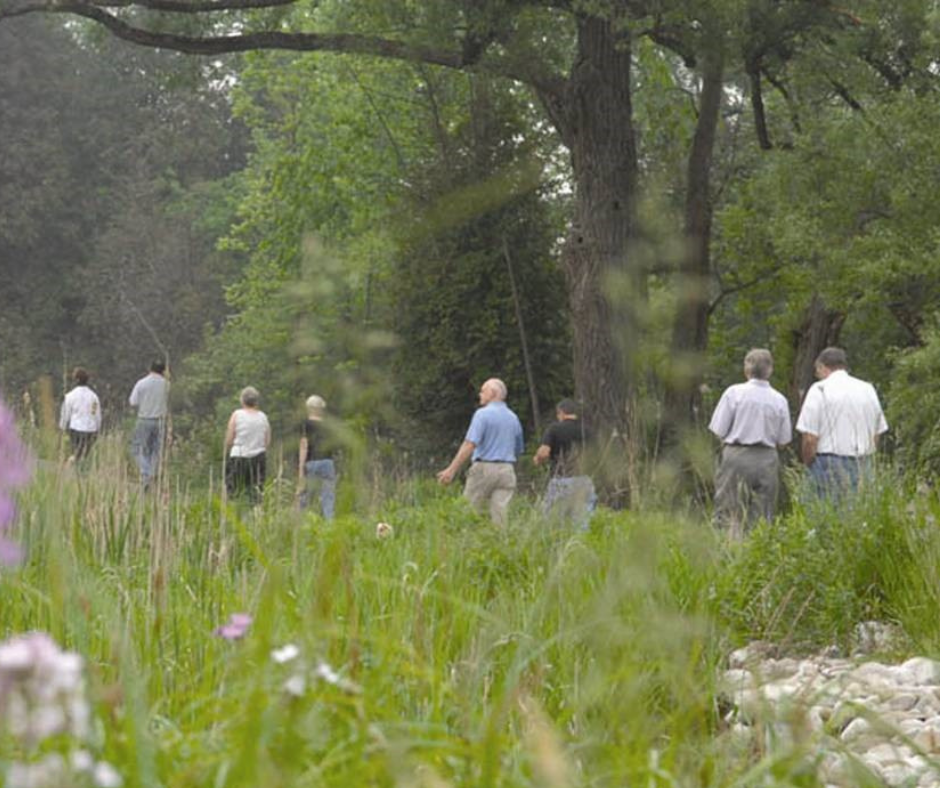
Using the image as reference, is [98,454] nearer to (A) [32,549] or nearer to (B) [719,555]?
(A) [32,549]

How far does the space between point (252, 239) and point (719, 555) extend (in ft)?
133

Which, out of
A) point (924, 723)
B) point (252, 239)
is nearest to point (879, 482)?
point (924, 723)

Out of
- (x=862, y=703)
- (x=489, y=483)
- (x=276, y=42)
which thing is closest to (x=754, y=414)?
(x=489, y=483)

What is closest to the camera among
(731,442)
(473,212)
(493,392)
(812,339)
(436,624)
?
(436,624)

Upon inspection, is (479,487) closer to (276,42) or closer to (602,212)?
(602,212)

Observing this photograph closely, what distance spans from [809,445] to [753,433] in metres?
0.66

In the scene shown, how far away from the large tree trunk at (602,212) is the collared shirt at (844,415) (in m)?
7.42

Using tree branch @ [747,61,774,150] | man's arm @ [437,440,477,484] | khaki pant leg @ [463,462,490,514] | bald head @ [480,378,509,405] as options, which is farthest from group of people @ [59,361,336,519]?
tree branch @ [747,61,774,150]

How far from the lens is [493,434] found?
41.9 feet

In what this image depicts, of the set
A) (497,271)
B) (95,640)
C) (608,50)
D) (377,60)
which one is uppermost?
(377,60)

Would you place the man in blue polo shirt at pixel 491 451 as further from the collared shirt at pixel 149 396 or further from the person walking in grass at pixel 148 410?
the collared shirt at pixel 149 396

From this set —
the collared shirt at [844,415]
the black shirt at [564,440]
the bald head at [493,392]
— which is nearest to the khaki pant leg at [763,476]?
the collared shirt at [844,415]

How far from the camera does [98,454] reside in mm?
7836

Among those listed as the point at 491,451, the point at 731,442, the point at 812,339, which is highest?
the point at 812,339
